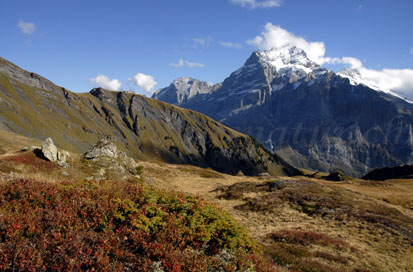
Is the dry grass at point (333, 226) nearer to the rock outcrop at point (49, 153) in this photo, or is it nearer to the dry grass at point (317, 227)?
the dry grass at point (317, 227)

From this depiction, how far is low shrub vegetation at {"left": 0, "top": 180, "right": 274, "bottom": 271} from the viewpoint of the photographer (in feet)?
21.4

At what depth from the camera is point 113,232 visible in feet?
26.1

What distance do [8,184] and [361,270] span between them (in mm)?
17499

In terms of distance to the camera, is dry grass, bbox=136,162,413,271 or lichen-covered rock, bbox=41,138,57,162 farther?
lichen-covered rock, bbox=41,138,57,162

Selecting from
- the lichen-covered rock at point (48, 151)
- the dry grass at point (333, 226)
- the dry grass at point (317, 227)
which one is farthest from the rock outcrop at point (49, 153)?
the dry grass at point (333, 226)

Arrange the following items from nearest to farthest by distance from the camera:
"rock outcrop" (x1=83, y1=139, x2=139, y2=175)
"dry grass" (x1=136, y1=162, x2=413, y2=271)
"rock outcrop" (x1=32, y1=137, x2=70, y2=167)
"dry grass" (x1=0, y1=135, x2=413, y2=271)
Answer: "dry grass" (x1=0, y1=135, x2=413, y2=271)
"dry grass" (x1=136, y1=162, x2=413, y2=271)
"rock outcrop" (x1=32, y1=137, x2=70, y2=167)
"rock outcrop" (x1=83, y1=139, x2=139, y2=175)

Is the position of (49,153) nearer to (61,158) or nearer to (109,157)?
(61,158)

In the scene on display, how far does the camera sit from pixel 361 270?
1452 centimetres

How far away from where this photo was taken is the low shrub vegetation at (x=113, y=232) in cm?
653

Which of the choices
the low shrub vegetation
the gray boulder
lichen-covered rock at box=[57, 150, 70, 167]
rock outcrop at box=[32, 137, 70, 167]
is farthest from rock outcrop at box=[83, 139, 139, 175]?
the low shrub vegetation

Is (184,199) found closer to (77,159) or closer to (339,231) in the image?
(339,231)

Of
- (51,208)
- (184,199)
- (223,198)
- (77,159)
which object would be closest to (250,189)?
(223,198)

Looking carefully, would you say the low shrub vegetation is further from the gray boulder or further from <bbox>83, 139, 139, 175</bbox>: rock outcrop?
<bbox>83, 139, 139, 175</bbox>: rock outcrop

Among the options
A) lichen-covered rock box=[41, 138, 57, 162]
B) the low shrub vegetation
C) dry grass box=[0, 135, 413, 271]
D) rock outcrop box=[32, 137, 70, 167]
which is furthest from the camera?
rock outcrop box=[32, 137, 70, 167]
